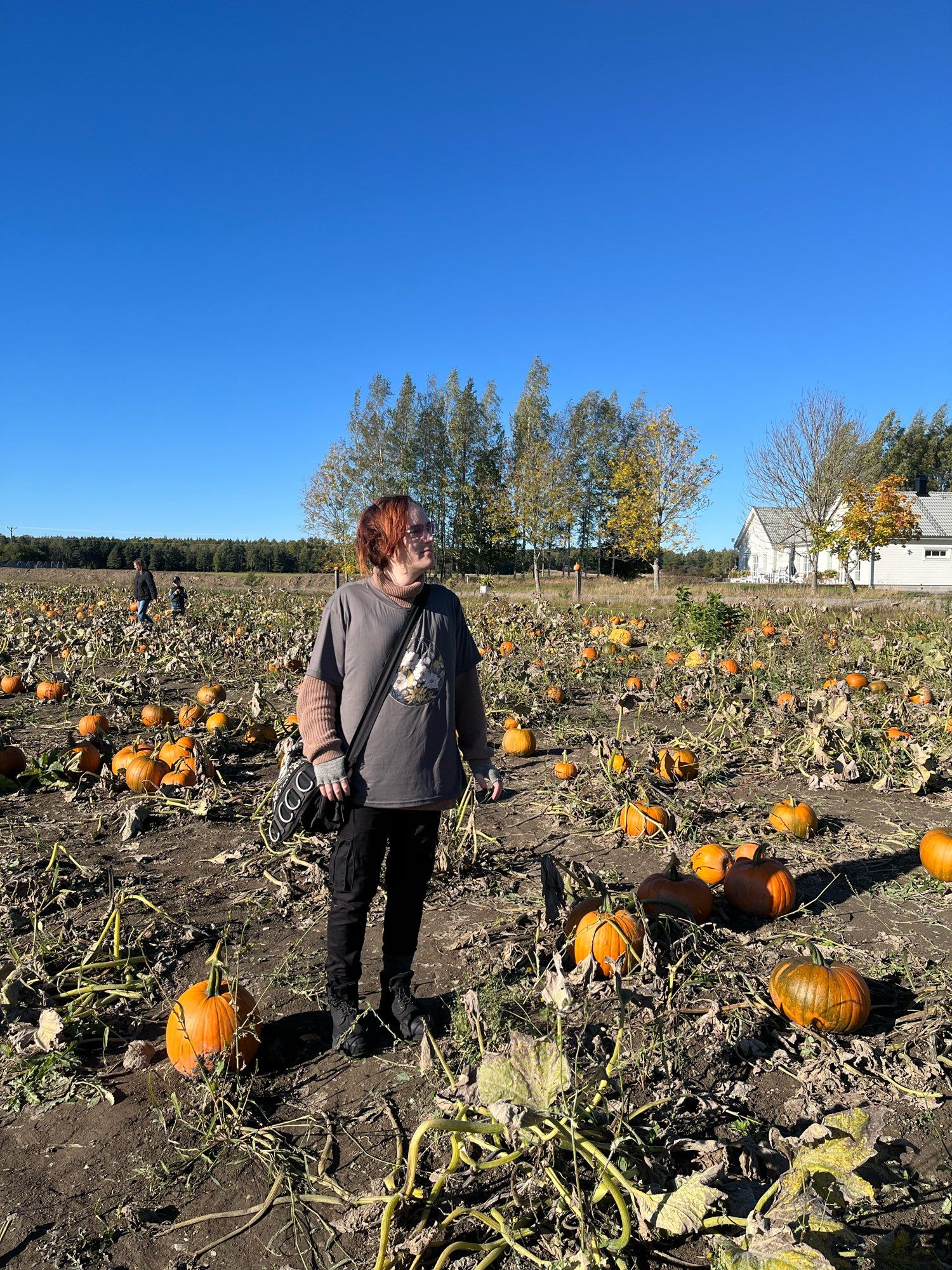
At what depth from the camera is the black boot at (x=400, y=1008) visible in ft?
9.62

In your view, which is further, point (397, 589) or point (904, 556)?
point (904, 556)

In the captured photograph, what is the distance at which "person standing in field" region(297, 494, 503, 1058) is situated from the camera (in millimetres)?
2824

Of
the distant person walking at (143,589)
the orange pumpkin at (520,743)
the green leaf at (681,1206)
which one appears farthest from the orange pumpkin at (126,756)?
the distant person walking at (143,589)

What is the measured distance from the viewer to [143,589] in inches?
617

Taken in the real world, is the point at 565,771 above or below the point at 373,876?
below

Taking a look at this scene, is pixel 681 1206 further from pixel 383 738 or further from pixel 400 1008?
pixel 383 738

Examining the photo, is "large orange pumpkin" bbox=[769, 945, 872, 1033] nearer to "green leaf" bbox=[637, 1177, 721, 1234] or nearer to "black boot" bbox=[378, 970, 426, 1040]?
"green leaf" bbox=[637, 1177, 721, 1234]

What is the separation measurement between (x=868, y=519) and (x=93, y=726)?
3196 centimetres

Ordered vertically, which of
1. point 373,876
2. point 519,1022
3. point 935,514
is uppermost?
point 935,514

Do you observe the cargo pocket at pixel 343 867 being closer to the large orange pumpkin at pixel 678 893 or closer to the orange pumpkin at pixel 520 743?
the large orange pumpkin at pixel 678 893

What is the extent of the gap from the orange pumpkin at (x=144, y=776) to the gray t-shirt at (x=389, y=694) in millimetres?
3442

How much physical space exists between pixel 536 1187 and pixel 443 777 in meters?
1.29

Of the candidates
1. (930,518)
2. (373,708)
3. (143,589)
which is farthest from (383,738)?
(930,518)

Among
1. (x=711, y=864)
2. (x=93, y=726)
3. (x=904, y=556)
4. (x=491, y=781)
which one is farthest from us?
(x=904, y=556)
